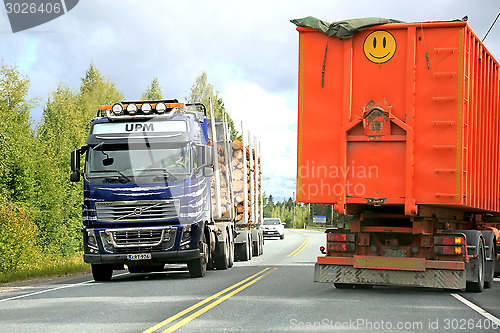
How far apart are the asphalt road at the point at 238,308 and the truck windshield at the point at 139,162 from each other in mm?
2374

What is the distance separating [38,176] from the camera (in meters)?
47.1

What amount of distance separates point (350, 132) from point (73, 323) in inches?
223

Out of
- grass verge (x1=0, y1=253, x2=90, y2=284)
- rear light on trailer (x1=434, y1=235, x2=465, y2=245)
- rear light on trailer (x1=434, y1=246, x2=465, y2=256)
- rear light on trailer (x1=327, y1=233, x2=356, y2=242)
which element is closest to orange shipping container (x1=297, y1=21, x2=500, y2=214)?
rear light on trailer (x1=434, y1=235, x2=465, y2=245)

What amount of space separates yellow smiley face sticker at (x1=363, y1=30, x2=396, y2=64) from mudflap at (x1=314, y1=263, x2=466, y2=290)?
369 centimetres

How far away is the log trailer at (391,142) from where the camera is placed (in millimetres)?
11586

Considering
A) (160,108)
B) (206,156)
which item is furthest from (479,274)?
(160,108)

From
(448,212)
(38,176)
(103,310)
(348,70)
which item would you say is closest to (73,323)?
(103,310)

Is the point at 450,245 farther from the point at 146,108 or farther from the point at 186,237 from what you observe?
the point at 146,108

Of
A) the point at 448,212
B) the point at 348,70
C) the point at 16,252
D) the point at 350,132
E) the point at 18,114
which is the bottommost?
the point at 16,252

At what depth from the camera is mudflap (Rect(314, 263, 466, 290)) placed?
470 inches

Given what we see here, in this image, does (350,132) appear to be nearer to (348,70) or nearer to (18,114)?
(348,70)

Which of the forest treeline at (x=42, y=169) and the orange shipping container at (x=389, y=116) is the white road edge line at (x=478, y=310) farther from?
the forest treeline at (x=42, y=169)

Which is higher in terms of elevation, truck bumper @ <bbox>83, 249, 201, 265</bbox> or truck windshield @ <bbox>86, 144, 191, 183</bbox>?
truck windshield @ <bbox>86, 144, 191, 183</bbox>

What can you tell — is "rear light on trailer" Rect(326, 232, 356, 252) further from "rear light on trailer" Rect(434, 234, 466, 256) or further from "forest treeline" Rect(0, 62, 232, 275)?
"forest treeline" Rect(0, 62, 232, 275)
